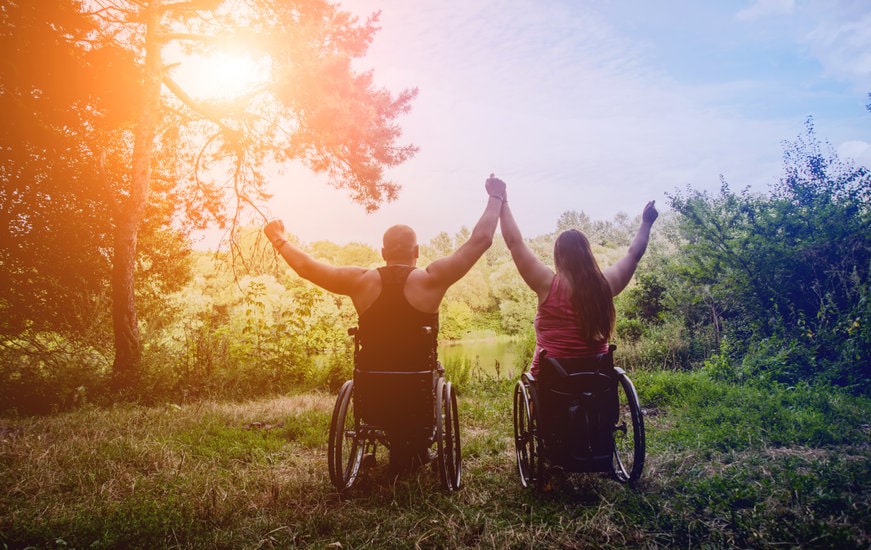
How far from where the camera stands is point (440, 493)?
2.34 metres

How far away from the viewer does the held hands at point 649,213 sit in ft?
9.26

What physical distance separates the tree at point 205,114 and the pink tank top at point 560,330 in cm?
517

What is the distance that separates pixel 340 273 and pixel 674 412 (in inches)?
134

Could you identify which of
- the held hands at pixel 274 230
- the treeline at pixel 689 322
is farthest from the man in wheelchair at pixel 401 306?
the treeline at pixel 689 322

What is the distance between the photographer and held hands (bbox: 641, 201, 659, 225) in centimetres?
282

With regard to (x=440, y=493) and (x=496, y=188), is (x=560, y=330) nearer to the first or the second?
(x=496, y=188)

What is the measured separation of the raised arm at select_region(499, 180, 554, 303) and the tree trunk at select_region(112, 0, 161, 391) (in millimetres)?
5255

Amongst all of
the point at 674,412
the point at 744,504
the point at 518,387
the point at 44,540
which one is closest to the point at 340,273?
the point at 518,387

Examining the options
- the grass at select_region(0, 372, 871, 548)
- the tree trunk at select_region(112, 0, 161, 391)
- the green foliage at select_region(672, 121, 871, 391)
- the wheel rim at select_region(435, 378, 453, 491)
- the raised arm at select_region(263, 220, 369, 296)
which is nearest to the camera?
the grass at select_region(0, 372, 871, 548)

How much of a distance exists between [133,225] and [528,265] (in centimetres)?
560

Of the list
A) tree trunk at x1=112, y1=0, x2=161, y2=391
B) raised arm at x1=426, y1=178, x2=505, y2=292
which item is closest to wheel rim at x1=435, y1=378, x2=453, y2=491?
raised arm at x1=426, y1=178, x2=505, y2=292

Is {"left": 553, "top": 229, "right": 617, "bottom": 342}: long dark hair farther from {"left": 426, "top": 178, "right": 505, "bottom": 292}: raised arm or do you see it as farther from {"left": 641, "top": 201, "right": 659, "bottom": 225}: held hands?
{"left": 641, "top": 201, "right": 659, "bottom": 225}: held hands

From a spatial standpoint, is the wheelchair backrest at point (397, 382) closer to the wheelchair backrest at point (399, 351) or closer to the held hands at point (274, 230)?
the wheelchair backrest at point (399, 351)

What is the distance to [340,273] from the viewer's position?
2.54 metres
